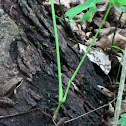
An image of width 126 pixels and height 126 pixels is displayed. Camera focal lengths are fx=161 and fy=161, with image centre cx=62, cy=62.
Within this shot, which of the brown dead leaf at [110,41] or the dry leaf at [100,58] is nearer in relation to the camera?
the dry leaf at [100,58]

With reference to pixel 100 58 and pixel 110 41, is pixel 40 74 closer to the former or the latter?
pixel 100 58

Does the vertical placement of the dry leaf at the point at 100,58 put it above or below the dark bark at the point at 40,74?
below

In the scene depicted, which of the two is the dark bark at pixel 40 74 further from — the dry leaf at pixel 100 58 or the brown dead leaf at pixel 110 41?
the brown dead leaf at pixel 110 41

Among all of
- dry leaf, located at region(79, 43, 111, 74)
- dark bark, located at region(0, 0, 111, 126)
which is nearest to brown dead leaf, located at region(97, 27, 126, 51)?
dry leaf, located at region(79, 43, 111, 74)

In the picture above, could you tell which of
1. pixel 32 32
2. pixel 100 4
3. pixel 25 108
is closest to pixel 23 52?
pixel 32 32

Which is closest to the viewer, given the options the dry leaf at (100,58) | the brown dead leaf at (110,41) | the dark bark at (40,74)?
the dark bark at (40,74)

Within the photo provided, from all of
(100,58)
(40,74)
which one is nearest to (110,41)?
(100,58)

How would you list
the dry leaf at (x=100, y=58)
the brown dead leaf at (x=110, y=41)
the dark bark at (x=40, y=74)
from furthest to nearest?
1. the brown dead leaf at (x=110, y=41)
2. the dry leaf at (x=100, y=58)
3. the dark bark at (x=40, y=74)

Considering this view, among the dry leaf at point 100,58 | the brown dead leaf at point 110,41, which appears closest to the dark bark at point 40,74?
the dry leaf at point 100,58
